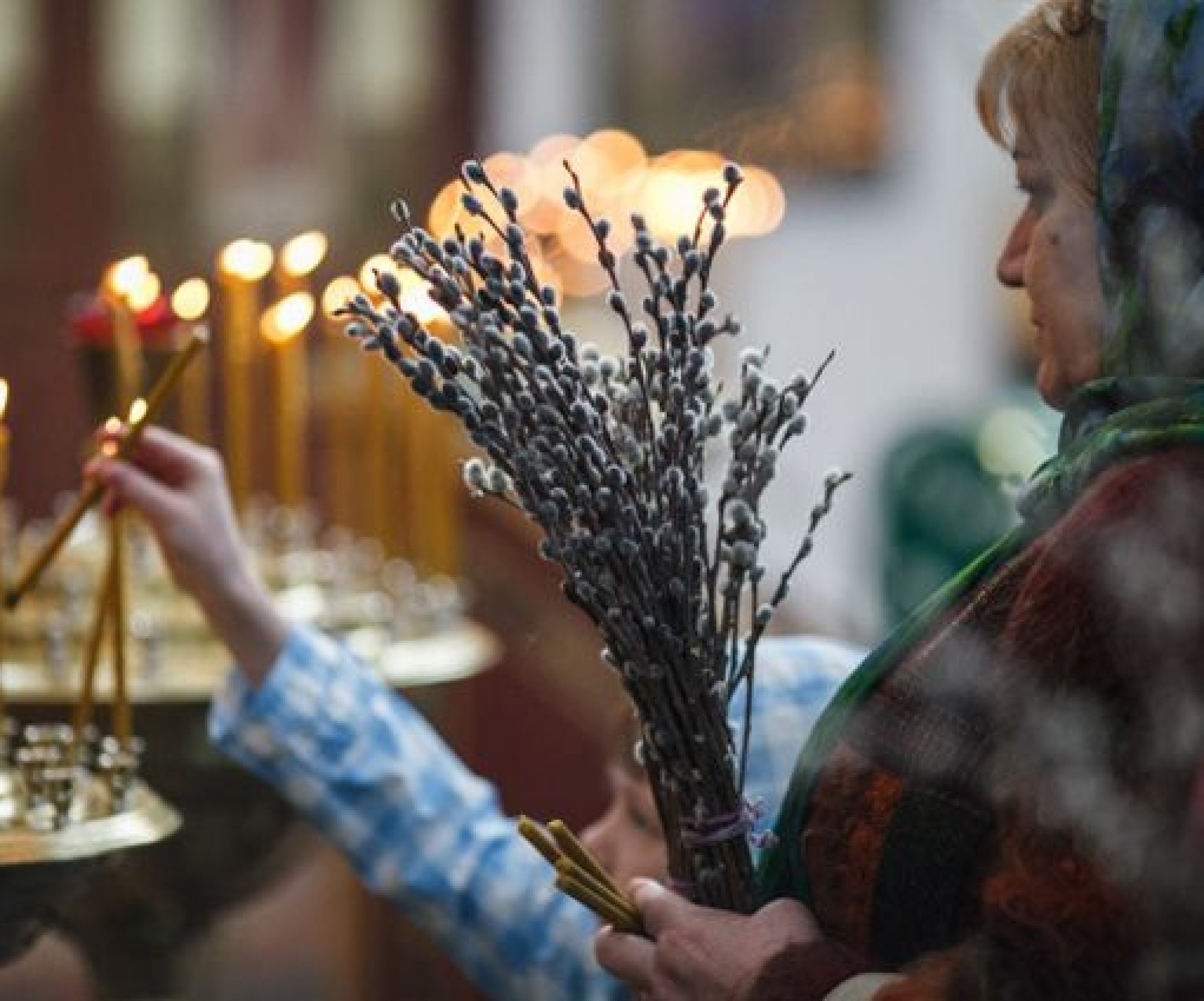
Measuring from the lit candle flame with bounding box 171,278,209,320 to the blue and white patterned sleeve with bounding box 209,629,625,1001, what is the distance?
0.24m

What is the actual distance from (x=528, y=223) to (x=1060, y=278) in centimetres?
329

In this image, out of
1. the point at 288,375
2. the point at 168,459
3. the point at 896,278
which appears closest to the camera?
the point at 168,459

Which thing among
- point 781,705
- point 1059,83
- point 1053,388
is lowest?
point 781,705

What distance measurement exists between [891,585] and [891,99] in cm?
411

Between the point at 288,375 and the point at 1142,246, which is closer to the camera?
the point at 1142,246

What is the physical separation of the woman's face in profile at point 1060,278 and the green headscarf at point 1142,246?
2cm

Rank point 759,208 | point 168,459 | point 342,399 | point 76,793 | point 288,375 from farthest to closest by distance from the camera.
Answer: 1. point 759,208
2. point 342,399
3. point 288,375
4. point 168,459
5. point 76,793

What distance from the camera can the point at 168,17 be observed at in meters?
6.42

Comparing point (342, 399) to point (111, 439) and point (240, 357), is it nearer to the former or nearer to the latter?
point (240, 357)

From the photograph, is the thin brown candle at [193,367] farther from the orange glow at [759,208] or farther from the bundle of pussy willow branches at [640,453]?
the orange glow at [759,208]

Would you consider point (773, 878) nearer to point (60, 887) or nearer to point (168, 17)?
point (60, 887)

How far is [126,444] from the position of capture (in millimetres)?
1468

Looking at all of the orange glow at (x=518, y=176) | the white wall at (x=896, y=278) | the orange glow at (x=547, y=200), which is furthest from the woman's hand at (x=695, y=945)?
the white wall at (x=896, y=278)

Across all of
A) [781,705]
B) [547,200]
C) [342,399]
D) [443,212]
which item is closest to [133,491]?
[781,705]
